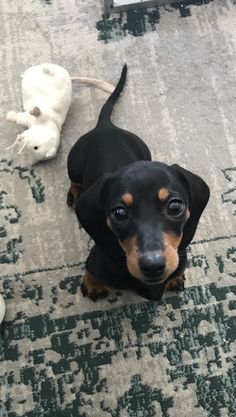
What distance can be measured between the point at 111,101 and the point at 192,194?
76 cm

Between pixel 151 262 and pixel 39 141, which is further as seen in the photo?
pixel 39 141

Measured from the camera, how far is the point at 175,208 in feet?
4.28

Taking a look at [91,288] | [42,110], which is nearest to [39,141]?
[42,110]

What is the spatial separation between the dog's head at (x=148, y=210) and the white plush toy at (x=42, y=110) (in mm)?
583

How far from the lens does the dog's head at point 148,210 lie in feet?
4.16

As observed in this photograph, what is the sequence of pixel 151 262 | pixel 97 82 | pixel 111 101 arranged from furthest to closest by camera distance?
pixel 97 82 < pixel 111 101 < pixel 151 262

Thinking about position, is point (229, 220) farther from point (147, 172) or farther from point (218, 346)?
point (147, 172)

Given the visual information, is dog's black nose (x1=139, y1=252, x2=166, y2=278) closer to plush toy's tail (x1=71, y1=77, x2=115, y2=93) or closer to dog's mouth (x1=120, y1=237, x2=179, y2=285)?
dog's mouth (x1=120, y1=237, x2=179, y2=285)

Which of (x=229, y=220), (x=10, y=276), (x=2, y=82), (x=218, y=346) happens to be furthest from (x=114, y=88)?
(x=218, y=346)

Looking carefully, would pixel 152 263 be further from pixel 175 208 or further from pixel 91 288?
pixel 91 288

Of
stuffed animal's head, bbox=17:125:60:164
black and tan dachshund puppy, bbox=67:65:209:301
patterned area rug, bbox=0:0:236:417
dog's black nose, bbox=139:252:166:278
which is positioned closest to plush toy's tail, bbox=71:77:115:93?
patterned area rug, bbox=0:0:236:417

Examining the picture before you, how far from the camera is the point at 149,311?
1773 mm

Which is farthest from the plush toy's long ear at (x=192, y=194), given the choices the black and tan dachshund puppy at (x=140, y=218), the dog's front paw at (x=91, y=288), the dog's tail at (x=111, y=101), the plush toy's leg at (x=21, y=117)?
the plush toy's leg at (x=21, y=117)

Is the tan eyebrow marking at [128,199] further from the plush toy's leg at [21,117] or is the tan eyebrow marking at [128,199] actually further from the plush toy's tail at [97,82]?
the plush toy's tail at [97,82]
